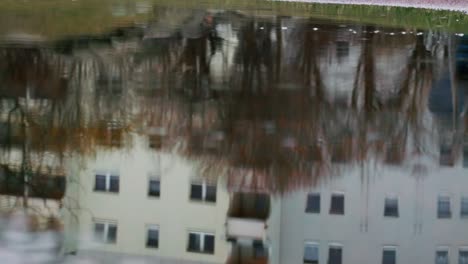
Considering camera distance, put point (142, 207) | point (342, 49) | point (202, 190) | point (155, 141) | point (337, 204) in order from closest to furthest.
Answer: point (202, 190) → point (142, 207) → point (337, 204) → point (155, 141) → point (342, 49)

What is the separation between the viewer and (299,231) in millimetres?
8422

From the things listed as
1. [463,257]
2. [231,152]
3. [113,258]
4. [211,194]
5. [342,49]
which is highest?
[342,49]

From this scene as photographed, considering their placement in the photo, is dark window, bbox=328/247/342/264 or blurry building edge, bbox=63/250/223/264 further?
dark window, bbox=328/247/342/264

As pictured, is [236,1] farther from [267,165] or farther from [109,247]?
[109,247]

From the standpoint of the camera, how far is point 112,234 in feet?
26.5

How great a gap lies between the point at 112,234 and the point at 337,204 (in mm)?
2498

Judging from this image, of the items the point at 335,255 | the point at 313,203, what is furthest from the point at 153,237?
the point at 313,203

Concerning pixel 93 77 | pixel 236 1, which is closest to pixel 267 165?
pixel 93 77

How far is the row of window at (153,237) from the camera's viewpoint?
25.8 feet

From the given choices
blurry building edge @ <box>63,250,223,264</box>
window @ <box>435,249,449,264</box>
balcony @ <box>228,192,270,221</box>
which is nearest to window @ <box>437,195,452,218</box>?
window @ <box>435,249,449,264</box>

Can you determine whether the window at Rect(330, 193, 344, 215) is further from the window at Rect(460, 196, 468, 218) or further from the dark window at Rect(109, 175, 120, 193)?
the dark window at Rect(109, 175, 120, 193)

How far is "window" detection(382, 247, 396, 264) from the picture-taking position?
7.96 meters

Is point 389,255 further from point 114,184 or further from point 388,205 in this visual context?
point 114,184

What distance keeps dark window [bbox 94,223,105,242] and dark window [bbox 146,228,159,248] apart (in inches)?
16.3
